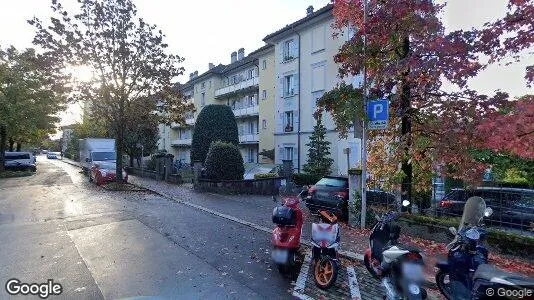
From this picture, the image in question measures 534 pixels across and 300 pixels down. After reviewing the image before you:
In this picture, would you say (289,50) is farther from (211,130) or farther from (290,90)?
(211,130)

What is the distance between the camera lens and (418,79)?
8.99 m

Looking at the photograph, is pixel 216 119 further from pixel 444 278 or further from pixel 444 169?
pixel 444 278

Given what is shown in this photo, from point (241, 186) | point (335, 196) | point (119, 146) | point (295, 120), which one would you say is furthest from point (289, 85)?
point (335, 196)

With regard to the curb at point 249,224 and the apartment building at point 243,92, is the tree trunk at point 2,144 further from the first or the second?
the curb at point 249,224

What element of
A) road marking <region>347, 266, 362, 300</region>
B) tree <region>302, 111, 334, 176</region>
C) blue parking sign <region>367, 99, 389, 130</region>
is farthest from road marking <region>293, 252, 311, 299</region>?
tree <region>302, 111, 334, 176</region>

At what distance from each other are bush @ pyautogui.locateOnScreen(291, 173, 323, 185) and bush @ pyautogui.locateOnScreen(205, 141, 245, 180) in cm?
419

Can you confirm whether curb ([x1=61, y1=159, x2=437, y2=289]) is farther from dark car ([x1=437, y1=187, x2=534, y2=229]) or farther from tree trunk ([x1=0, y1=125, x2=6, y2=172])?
tree trunk ([x1=0, y1=125, x2=6, y2=172])

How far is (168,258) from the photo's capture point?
7.12m

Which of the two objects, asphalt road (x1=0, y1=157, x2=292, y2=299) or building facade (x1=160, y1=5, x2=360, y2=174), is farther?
building facade (x1=160, y1=5, x2=360, y2=174)

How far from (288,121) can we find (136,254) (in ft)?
77.2

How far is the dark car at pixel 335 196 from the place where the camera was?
10484 mm

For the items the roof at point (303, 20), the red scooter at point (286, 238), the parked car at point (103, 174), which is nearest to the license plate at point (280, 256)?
the red scooter at point (286, 238)

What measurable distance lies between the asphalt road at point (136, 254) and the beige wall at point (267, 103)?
68.7 ft

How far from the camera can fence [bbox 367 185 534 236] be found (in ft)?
25.2
